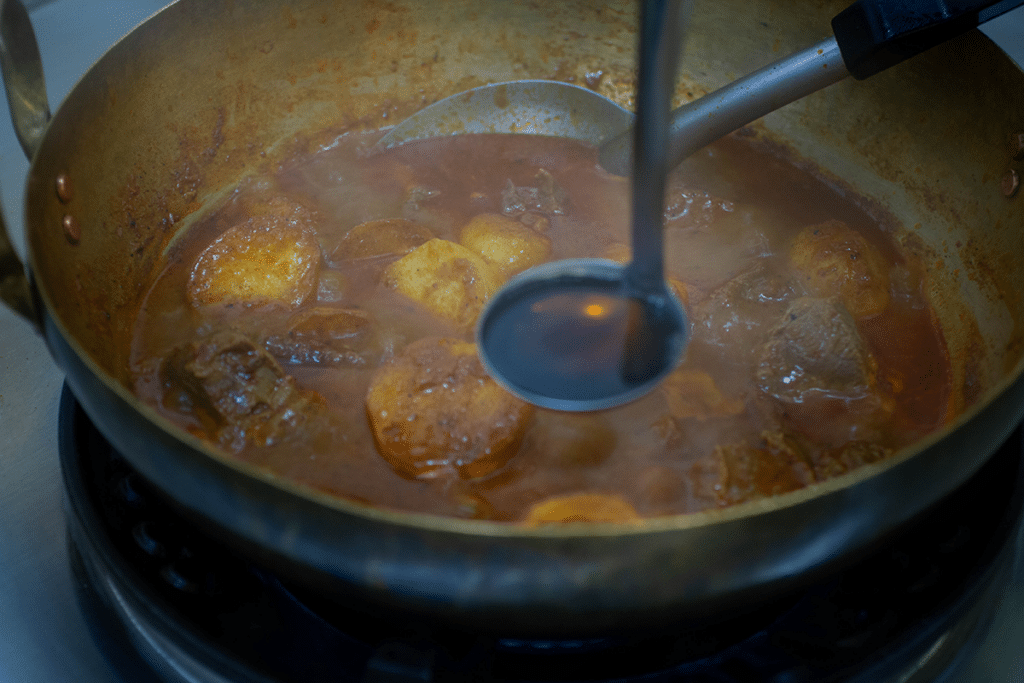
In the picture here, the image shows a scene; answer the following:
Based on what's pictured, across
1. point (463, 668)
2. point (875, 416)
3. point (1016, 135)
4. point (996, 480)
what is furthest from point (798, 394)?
point (463, 668)

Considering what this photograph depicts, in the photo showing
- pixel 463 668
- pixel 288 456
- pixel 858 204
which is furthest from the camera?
pixel 858 204

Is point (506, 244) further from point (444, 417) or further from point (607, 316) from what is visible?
point (444, 417)

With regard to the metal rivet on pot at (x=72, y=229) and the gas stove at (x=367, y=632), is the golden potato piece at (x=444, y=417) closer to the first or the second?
the gas stove at (x=367, y=632)

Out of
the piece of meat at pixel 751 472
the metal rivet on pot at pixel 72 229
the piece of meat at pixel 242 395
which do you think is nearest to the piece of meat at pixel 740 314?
the piece of meat at pixel 751 472

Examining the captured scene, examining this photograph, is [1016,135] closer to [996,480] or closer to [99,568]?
[996,480]

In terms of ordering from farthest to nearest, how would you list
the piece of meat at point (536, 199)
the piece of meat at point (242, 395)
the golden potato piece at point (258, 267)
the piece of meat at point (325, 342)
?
the piece of meat at point (536, 199)
the golden potato piece at point (258, 267)
the piece of meat at point (325, 342)
the piece of meat at point (242, 395)
